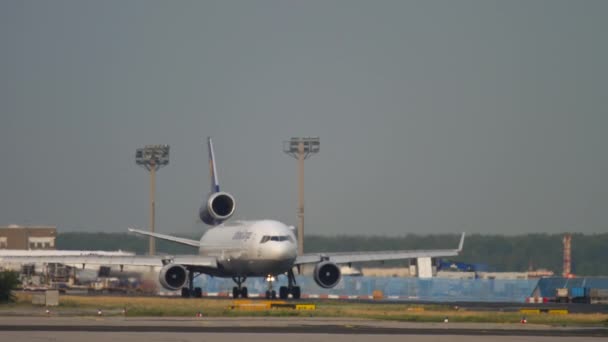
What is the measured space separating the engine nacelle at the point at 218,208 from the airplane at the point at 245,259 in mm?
2683

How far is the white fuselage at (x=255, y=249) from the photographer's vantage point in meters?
75.6

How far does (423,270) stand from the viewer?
350 ft

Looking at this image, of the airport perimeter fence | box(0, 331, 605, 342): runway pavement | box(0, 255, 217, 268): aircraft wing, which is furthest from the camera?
the airport perimeter fence

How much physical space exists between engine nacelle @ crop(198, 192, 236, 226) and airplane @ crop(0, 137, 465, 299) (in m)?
2.68

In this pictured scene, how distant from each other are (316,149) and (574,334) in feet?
283

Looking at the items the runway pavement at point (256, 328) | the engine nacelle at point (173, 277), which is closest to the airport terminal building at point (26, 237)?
the engine nacelle at point (173, 277)

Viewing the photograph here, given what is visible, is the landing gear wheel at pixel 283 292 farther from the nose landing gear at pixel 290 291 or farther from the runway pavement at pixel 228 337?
the runway pavement at pixel 228 337

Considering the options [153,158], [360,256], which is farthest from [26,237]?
[360,256]

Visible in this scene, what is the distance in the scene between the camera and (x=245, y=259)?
77.3m

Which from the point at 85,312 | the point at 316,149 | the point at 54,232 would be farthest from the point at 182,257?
the point at 54,232

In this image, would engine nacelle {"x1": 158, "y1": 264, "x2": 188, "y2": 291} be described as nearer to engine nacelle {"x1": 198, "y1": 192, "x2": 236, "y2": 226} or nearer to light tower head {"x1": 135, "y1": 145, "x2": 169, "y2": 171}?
engine nacelle {"x1": 198, "y1": 192, "x2": 236, "y2": 226}

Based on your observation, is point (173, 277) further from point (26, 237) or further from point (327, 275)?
point (26, 237)

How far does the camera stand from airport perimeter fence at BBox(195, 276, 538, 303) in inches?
3278

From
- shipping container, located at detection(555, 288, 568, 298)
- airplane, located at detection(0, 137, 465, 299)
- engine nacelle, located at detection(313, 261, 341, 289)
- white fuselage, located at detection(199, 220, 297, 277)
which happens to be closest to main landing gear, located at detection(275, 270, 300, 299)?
airplane, located at detection(0, 137, 465, 299)
